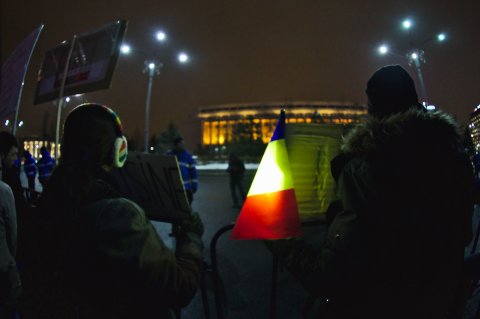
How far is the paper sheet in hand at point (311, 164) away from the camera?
2.38 m

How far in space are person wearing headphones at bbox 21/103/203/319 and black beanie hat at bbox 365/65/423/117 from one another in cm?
121

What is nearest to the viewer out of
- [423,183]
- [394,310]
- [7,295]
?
[423,183]

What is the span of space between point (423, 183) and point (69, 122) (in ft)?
5.02

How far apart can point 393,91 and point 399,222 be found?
69cm

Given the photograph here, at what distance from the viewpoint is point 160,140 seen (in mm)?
81750

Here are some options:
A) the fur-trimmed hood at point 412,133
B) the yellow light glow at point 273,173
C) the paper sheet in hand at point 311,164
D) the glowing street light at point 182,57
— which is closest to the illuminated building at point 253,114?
the glowing street light at point 182,57

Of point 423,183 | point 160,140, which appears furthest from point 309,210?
point 160,140

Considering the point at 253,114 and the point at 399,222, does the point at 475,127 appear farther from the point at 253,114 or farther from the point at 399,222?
the point at 253,114

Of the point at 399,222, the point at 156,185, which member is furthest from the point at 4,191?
the point at 399,222

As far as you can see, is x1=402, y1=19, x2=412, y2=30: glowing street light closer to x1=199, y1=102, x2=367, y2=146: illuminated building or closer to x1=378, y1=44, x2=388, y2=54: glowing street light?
x1=378, y1=44, x2=388, y2=54: glowing street light

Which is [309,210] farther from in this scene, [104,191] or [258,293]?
[258,293]

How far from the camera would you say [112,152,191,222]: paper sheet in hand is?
5.82ft

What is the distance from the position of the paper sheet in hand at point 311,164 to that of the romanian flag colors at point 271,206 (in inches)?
17.2

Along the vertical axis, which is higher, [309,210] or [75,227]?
[75,227]
